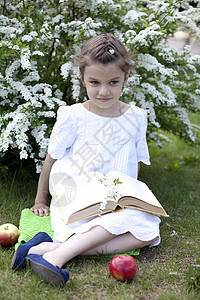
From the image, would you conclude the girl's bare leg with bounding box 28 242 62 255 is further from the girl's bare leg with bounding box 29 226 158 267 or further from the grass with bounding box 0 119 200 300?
the grass with bounding box 0 119 200 300

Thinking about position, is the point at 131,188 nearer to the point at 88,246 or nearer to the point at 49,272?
the point at 88,246

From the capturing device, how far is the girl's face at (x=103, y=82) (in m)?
2.20

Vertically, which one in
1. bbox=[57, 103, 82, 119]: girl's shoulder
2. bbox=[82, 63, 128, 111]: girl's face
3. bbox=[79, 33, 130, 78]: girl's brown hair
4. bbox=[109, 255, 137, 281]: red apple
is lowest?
bbox=[109, 255, 137, 281]: red apple

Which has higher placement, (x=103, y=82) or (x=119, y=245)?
(x=103, y=82)

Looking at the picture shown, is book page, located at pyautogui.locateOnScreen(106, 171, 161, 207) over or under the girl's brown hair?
under

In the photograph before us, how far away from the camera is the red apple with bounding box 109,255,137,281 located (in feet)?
6.14

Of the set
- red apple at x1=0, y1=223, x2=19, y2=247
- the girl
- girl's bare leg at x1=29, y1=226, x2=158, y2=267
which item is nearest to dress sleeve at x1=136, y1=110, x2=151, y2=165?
the girl

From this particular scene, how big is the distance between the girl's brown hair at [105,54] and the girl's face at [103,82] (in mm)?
28

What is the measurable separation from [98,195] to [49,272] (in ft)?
1.78

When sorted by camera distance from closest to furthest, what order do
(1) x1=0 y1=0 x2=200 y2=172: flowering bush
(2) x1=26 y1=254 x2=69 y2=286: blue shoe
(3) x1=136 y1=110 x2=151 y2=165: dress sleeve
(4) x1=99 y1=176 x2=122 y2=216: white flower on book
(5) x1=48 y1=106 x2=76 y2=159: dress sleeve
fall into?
(2) x1=26 y1=254 x2=69 y2=286: blue shoe → (4) x1=99 y1=176 x2=122 y2=216: white flower on book → (5) x1=48 y1=106 x2=76 y2=159: dress sleeve → (3) x1=136 y1=110 x2=151 y2=165: dress sleeve → (1) x1=0 y1=0 x2=200 y2=172: flowering bush

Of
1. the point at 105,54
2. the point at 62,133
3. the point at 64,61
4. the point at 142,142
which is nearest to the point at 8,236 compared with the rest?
the point at 62,133

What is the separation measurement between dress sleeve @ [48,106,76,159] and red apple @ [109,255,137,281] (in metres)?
0.83

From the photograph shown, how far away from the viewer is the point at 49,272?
1.79 m

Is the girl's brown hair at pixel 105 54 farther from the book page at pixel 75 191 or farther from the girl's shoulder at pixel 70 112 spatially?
the book page at pixel 75 191
